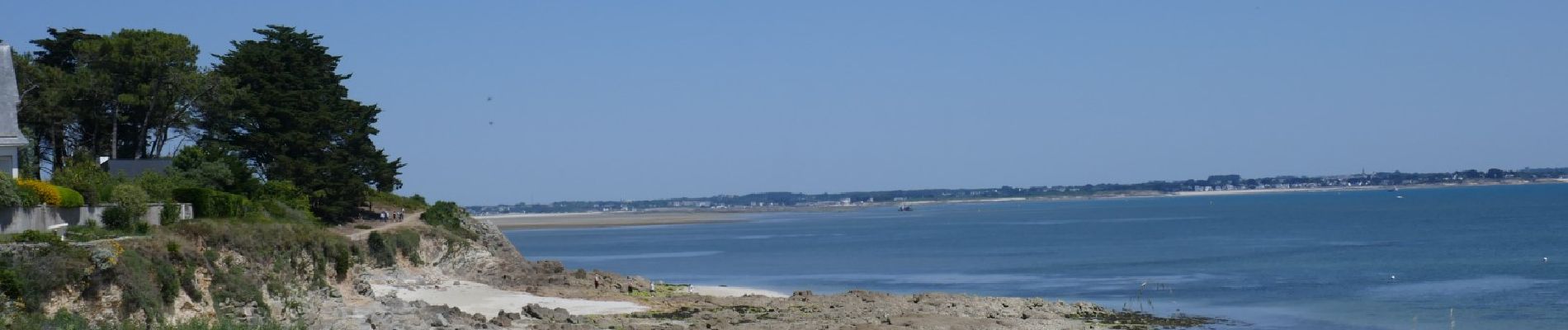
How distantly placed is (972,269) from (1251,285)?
14.1 meters

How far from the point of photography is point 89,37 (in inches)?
1853

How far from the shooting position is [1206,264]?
59875 mm

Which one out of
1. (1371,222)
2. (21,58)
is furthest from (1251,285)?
(1371,222)

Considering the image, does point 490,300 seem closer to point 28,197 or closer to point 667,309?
point 667,309

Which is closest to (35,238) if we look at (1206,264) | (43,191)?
(43,191)

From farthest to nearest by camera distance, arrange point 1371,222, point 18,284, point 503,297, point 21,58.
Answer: point 1371,222 < point 21,58 < point 503,297 < point 18,284

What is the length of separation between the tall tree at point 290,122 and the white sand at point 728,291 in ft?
39.3

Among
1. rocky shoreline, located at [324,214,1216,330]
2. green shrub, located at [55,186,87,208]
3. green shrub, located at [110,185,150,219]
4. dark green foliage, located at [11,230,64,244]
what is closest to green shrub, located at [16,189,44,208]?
green shrub, located at [55,186,87,208]

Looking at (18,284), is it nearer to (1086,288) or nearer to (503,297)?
(503,297)

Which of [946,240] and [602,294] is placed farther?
[946,240]

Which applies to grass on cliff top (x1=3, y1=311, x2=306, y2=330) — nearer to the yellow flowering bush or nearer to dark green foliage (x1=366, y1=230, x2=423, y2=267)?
the yellow flowering bush

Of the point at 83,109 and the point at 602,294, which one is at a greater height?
the point at 83,109

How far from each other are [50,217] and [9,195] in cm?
147

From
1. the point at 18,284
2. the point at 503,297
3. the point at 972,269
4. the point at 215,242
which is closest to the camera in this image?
the point at 18,284
